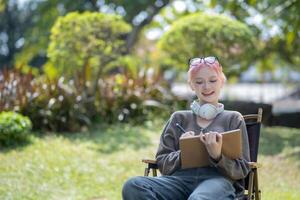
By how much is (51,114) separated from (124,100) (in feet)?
6.69

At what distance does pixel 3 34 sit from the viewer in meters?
28.4

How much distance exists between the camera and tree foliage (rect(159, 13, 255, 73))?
10.6 m

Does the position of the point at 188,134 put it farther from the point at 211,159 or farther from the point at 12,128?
the point at 12,128

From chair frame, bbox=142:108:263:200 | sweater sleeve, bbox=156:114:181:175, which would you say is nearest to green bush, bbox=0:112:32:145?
chair frame, bbox=142:108:263:200

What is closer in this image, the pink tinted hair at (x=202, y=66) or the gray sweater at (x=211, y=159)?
the gray sweater at (x=211, y=159)

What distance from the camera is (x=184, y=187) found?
148 inches

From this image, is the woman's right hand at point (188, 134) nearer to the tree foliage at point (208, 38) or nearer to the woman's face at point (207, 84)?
the woman's face at point (207, 84)

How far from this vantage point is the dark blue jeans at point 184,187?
3.55 m

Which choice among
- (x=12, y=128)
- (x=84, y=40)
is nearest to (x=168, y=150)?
(x=12, y=128)

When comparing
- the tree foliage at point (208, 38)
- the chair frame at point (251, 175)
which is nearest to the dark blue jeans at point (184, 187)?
the chair frame at point (251, 175)

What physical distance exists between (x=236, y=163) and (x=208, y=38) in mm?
7324

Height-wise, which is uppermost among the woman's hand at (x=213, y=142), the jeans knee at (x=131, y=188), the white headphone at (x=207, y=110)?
the white headphone at (x=207, y=110)

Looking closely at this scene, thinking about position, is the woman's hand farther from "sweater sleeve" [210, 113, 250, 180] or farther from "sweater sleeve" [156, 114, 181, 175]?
"sweater sleeve" [156, 114, 181, 175]

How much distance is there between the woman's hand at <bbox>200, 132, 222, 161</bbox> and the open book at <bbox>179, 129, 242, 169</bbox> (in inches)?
1.6
